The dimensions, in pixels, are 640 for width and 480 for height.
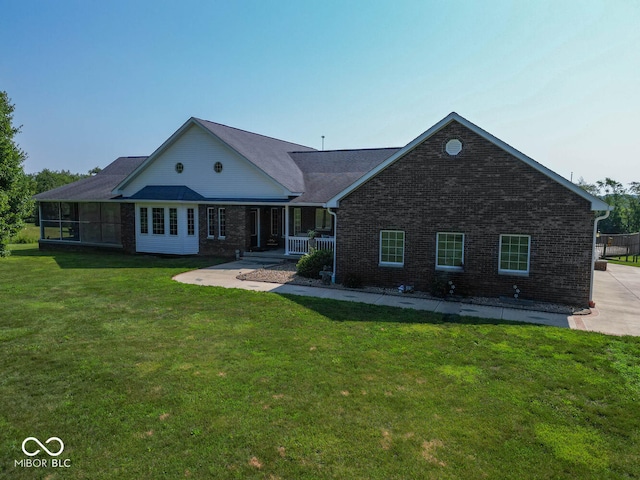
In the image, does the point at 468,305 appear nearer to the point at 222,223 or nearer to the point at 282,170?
the point at 282,170

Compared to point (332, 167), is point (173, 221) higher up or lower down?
lower down

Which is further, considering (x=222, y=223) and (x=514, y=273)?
(x=222, y=223)

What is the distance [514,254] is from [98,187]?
2480 cm

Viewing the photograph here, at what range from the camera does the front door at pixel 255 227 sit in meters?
22.8

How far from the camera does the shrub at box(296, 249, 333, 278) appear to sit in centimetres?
1609

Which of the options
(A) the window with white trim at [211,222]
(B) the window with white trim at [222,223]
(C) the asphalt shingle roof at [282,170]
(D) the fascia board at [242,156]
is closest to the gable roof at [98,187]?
(C) the asphalt shingle roof at [282,170]

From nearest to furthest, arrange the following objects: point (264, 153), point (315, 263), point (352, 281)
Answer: point (352, 281), point (315, 263), point (264, 153)

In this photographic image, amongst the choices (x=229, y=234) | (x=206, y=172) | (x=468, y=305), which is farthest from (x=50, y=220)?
(x=468, y=305)

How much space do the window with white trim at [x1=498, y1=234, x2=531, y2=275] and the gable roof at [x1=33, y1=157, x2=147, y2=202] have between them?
2082cm

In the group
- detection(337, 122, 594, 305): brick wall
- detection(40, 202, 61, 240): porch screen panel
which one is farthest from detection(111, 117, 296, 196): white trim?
detection(337, 122, 594, 305): brick wall

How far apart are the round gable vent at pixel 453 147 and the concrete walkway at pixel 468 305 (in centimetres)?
464

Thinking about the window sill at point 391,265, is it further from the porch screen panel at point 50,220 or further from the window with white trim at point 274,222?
the porch screen panel at point 50,220

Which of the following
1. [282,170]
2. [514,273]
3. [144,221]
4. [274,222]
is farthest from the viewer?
[274,222]

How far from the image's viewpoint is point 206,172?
22.9m
